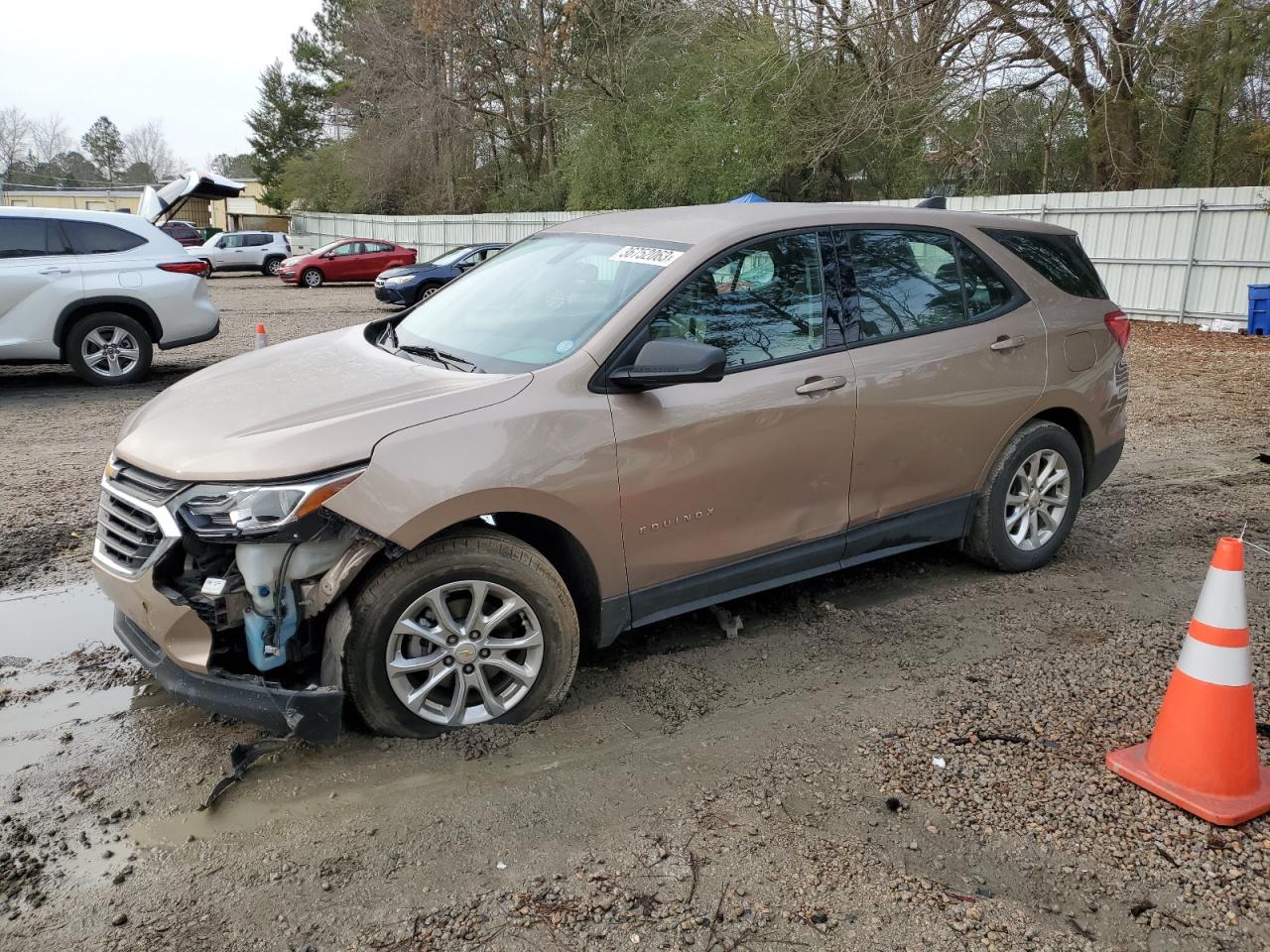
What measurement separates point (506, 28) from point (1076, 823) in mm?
36296

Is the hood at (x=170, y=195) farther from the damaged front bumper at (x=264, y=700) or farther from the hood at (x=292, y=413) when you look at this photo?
the damaged front bumper at (x=264, y=700)

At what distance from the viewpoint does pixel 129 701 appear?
12.4 feet

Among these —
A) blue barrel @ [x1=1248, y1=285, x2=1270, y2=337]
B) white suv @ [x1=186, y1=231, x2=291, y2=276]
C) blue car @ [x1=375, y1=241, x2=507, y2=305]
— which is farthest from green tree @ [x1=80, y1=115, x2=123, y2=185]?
blue barrel @ [x1=1248, y1=285, x2=1270, y2=337]

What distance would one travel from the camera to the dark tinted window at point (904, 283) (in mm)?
4336

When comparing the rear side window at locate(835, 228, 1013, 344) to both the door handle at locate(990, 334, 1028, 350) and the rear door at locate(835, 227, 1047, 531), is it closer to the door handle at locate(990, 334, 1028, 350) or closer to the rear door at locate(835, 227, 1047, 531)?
the rear door at locate(835, 227, 1047, 531)

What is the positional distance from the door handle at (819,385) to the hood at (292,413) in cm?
115

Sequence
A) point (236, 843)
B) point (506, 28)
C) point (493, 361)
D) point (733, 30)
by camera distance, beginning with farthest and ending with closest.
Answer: point (506, 28), point (733, 30), point (493, 361), point (236, 843)

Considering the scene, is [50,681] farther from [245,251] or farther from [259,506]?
[245,251]

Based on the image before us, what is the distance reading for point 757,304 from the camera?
4.05 meters

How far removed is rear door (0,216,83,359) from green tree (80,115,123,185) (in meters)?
89.6

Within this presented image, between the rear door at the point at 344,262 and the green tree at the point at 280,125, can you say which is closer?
the rear door at the point at 344,262

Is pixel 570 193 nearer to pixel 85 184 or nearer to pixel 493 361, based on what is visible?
pixel 493 361

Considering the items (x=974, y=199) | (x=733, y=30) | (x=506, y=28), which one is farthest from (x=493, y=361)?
(x=506, y=28)

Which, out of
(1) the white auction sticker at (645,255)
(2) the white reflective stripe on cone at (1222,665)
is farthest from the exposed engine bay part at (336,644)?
(2) the white reflective stripe on cone at (1222,665)
